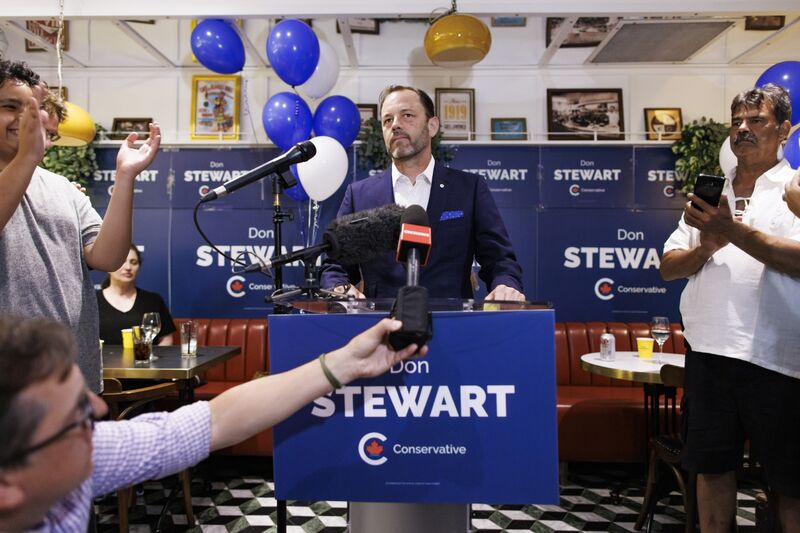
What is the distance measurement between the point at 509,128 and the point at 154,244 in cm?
381

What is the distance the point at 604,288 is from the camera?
5.67m

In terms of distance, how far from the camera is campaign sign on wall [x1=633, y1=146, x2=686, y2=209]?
5.63 m

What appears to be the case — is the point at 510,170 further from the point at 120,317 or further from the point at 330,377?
the point at 330,377

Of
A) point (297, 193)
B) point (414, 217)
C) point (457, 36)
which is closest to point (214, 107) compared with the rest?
point (297, 193)

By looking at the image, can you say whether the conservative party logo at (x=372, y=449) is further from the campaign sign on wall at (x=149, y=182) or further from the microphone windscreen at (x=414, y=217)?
the campaign sign on wall at (x=149, y=182)

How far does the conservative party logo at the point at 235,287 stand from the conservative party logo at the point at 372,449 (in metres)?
4.92

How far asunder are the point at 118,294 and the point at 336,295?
11.3ft

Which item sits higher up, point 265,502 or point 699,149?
point 699,149

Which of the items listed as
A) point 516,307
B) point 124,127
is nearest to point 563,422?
point 516,307

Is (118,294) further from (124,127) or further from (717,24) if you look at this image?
(717,24)

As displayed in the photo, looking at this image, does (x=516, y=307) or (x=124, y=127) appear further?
(x=124, y=127)

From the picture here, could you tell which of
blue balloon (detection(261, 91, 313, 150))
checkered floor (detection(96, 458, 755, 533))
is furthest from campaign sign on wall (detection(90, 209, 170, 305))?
checkered floor (detection(96, 458, 755, 533))

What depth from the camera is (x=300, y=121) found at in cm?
498

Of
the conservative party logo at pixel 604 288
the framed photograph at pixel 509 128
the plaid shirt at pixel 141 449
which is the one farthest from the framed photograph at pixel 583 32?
the plaid shirt at pixel 141 449
